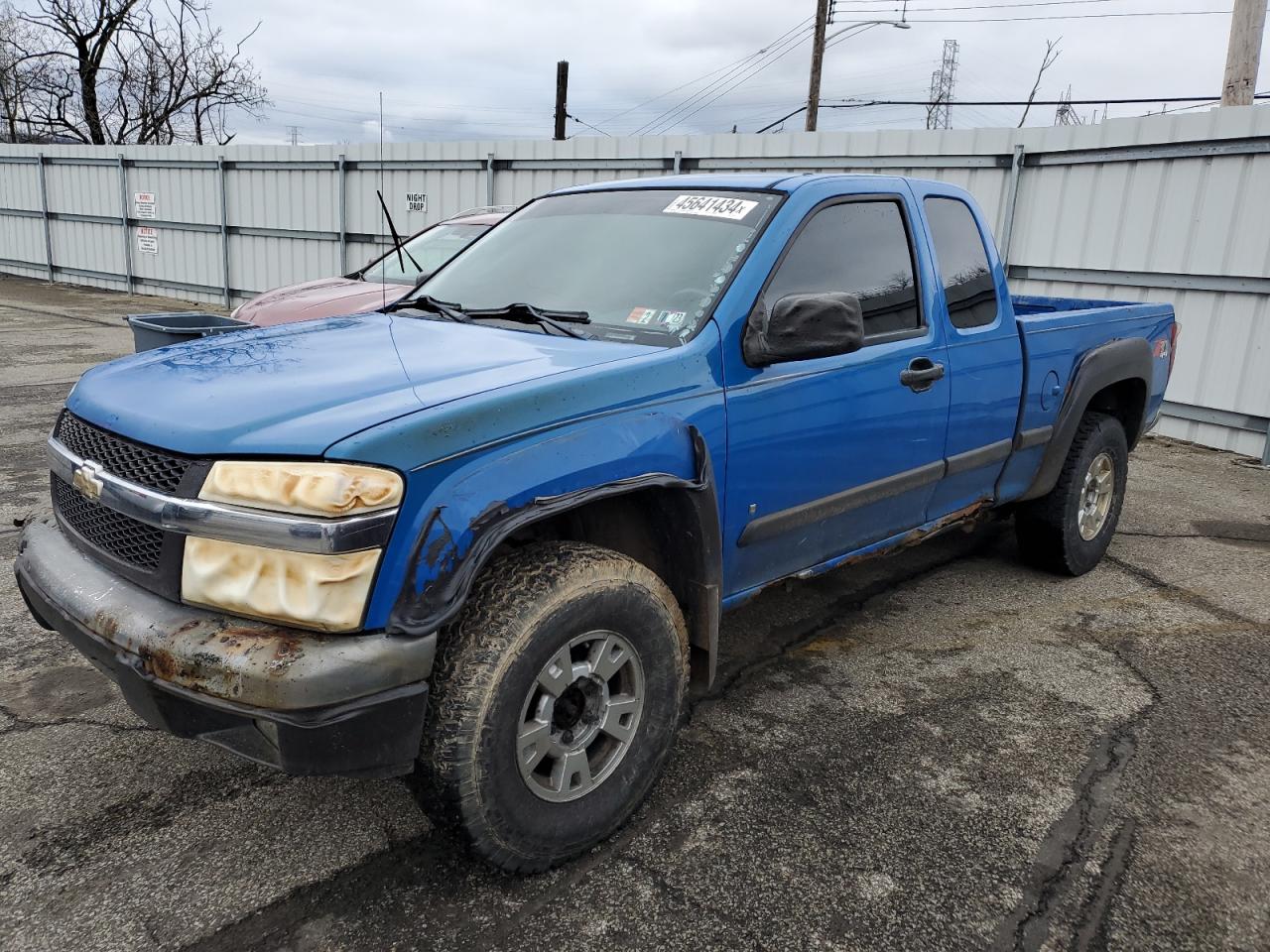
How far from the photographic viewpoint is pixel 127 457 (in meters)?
2.32

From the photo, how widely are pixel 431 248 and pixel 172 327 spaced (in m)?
3.73

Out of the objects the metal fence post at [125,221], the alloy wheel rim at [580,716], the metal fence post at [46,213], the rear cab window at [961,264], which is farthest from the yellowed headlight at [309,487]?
the metal fence post at [46,213]

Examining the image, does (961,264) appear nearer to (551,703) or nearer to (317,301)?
(551,703)

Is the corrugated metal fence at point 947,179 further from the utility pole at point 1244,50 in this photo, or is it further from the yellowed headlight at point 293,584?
the yellowed headlight at point 293,584

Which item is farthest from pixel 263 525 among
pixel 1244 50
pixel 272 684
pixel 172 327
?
pixel 1244 50

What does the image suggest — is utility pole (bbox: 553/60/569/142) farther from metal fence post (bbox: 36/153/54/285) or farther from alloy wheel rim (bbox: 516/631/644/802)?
alloy wheel rim (bbox: 516/631/644/802)

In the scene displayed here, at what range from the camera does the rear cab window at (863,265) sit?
319 centimetres

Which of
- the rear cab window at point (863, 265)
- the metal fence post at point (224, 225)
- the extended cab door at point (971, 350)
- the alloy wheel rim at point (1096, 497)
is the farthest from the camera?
the metal fence post at point (224, 225)

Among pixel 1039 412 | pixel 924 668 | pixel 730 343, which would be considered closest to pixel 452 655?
pixel 730 343

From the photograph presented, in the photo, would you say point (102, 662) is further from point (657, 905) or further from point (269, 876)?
point (657, 905)

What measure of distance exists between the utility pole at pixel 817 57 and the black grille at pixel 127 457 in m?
21.8

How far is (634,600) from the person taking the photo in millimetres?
2488

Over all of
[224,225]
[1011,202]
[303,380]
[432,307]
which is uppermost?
[1011,202]

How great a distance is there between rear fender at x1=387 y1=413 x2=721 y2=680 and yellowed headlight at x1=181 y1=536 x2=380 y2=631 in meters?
0.09
